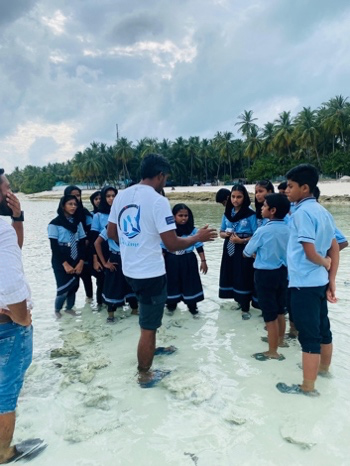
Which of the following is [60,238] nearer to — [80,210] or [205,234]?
[80,210]

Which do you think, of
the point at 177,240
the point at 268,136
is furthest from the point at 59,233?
the point at 268,136

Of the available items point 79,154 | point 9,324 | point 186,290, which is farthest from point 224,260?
point 79,154

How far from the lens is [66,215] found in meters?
4.86

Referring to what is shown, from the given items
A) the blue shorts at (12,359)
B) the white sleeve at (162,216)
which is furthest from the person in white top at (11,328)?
the white sleeve at (162,216)

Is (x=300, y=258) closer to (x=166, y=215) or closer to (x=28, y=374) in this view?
(x=166, y=215)

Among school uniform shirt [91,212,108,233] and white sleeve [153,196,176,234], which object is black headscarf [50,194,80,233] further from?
white sleeve [153,196,176,234]

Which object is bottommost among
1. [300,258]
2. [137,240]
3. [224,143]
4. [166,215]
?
[300,258]

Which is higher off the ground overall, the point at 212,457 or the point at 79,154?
the point at 79,154

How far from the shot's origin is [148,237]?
2975 mm

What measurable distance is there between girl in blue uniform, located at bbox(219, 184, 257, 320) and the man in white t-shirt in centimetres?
162

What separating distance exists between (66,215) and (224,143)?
188 ft

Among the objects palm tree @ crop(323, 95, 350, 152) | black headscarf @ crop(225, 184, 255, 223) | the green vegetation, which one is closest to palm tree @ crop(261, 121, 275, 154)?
the green vegetation

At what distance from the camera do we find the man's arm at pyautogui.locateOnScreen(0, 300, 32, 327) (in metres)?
1.98

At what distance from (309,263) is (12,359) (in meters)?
2.18
